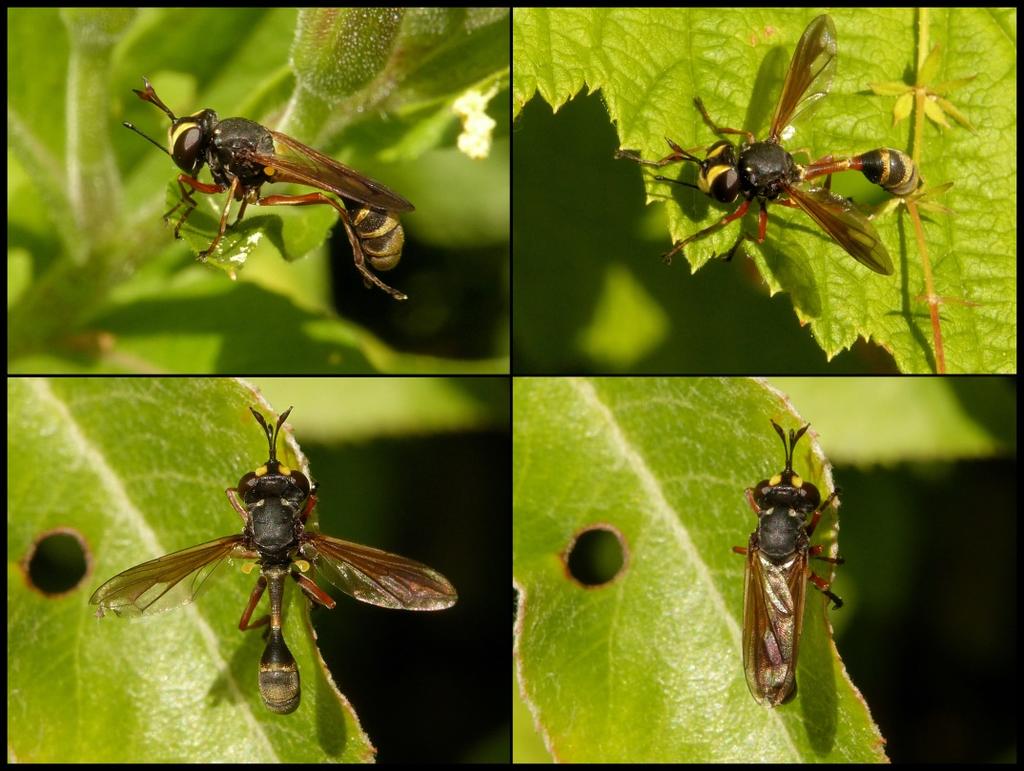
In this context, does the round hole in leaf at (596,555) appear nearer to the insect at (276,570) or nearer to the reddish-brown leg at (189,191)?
the insect at (276,570)

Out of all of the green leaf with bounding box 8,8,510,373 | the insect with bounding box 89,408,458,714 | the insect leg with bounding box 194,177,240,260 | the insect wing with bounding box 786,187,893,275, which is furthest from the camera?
the green leaf with bounding box 8,8,510,373

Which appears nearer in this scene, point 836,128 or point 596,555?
point 596,555

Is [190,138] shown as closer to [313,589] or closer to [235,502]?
[235,502]

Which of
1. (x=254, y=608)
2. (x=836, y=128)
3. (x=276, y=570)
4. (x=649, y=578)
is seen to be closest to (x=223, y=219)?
(x=276, y=570)

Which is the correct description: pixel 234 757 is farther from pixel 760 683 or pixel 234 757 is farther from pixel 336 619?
pixel 760 683

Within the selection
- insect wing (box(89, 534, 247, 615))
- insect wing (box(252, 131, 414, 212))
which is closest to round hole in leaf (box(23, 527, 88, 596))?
insect wing (box(89, 534, 247, 615))

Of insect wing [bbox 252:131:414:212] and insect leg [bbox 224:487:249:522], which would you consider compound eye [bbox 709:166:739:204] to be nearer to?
insect wing [bbox 252:131:414:212]

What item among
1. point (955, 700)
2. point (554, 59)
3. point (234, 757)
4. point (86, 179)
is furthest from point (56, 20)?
point (955, 700)
